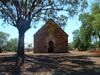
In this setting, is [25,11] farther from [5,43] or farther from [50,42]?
[5,43]

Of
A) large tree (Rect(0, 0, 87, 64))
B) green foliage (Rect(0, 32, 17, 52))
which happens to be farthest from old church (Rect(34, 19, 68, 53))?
green foliage (Rect(0, 32, 17, 52))

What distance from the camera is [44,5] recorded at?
3681 cm

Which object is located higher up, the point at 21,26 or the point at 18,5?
the point at 18,5

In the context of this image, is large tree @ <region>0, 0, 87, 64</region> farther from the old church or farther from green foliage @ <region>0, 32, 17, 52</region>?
green foliage @ <region>0, 32, 17, 52</region>

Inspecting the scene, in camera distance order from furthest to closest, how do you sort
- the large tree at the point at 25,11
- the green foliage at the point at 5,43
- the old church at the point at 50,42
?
1. the green foliage at the point at 5,43
2. the old church at the point at 50,42
3. the large tree at the point at 25,11

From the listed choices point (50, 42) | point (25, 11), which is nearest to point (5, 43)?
point (50, 42)

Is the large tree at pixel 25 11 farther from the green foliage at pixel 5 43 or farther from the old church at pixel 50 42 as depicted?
the green foliage at pixel 5 43

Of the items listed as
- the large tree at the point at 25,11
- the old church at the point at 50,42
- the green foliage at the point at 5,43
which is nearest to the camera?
the large tree at the point at 25,11

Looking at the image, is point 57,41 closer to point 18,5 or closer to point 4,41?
point 18,5

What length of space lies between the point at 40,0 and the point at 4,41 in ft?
395

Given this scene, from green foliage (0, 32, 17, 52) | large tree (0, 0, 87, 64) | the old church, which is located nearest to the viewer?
large tree (0, 0, 87, 64)

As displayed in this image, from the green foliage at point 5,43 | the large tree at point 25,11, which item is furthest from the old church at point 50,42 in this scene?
the green foliage at point 5,43

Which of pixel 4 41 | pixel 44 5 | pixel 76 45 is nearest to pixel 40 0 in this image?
pixel 44 5

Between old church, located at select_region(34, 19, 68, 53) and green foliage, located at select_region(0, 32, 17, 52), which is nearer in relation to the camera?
old church, located at select_region(34, 19, 68, 53)
